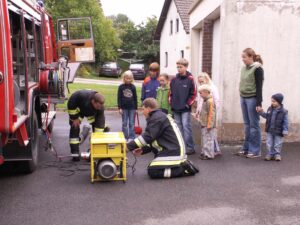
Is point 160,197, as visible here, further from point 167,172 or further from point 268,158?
point 268,158

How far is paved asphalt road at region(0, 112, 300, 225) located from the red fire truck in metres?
0.54

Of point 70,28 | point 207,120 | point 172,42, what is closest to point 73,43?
point 70,28

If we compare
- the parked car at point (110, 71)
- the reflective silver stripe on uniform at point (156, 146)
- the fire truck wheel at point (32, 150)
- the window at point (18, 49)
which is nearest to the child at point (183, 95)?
the reflective silver stripe on uniform at point (156, 146)

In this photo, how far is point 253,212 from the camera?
5047 mm

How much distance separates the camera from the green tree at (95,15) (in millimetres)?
40938

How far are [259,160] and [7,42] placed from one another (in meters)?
4.59

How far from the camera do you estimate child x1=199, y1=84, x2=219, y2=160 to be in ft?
24.8

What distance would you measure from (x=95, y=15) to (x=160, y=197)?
1526 inches

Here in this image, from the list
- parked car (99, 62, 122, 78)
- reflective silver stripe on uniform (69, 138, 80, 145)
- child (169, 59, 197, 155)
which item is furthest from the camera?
parked car (99, 62, 122, 78)

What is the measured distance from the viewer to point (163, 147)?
6391mm

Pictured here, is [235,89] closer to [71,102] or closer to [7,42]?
[71,102]

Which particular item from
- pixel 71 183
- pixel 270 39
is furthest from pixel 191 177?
pixel 270 39

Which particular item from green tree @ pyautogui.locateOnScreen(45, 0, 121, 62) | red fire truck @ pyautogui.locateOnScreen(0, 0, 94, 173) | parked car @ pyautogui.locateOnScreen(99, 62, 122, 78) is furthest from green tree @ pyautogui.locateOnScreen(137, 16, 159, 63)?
red fire truck @ pyautogui.locateOnScreen(0, 0, 94, 173)

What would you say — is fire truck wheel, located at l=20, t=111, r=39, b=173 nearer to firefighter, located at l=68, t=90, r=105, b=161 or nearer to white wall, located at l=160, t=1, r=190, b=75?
firefighter, located at l=68, t=90, r=105, b=161
